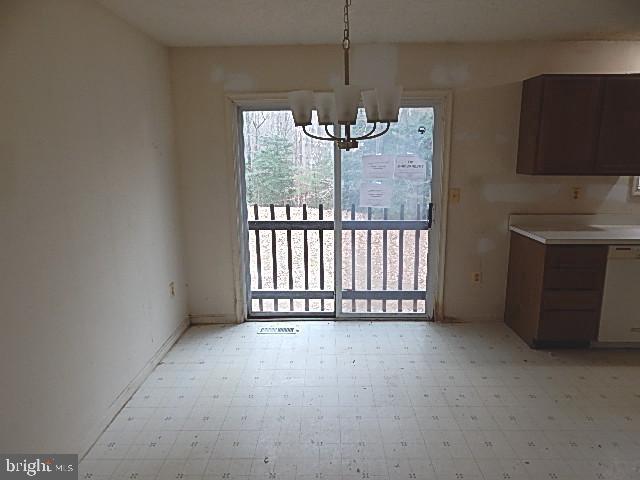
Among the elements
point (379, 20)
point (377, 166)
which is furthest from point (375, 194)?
point (379, 20)

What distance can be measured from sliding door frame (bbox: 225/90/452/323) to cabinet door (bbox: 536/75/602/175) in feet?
2.31

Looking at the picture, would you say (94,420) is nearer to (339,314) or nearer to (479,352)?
(339,314)

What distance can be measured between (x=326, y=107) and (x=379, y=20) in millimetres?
1339

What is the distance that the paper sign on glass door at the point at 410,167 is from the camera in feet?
11.7

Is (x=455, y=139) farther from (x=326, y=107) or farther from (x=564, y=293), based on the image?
(x=326, y=107)

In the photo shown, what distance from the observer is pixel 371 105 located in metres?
1.72

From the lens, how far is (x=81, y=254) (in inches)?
84.9

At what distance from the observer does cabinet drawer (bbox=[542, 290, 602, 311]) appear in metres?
3.11

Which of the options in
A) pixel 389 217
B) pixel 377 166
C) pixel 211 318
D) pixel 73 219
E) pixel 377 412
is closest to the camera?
pixel 73 219

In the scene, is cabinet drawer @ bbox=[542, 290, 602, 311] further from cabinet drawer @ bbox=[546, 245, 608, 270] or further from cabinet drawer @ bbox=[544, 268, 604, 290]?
cabinet drawer @ bbox=[546, 245, 608, 270]

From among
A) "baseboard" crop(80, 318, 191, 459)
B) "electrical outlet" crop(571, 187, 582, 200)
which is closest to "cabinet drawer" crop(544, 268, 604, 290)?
"electrical outlet" crop(571, 187, 582, 200)

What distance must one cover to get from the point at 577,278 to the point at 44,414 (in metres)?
3.37

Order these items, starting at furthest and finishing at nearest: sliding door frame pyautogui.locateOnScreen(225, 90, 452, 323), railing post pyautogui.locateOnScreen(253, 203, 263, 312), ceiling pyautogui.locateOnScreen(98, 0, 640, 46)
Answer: railing post pyautogui.locateOnScreen(253, 203, 263, 312) → sliding door frame pyautogui.locateOnScreen(225, 90, 452, 323) → ceiling pyautogui.locateOnScreen(98, 0, 640, 46)

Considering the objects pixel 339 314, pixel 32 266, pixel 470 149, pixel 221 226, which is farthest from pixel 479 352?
pixel 32 266
